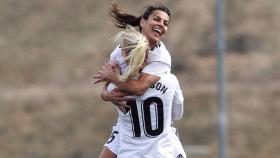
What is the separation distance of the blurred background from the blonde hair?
13.0 m

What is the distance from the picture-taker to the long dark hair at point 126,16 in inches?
274

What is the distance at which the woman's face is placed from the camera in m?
6.87

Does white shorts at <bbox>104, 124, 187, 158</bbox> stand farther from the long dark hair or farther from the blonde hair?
the long dark hair

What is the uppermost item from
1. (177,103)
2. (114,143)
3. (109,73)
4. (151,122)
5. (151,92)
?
(109,73)

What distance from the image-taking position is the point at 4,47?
91.9 ft

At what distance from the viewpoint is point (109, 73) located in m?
6.83

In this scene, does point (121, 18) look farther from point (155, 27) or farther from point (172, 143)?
point (172, 143)

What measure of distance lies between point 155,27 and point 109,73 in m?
0.46

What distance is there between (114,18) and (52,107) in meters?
A: 17.0

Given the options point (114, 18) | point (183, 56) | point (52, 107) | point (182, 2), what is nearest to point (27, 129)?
point (52, 107)

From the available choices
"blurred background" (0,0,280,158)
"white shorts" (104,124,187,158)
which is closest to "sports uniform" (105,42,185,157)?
"white shorts" (104,124,187,158)

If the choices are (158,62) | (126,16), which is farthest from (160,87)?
(126,16)

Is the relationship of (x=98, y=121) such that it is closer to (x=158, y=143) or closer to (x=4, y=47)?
(x=4, y=47)

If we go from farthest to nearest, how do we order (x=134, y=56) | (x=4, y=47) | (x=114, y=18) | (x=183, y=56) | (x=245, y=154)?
(x=4, y=47) → (x=183, y=56) → (x=245, y=154) → (x=114, y=18) → (x=134, y=56)
